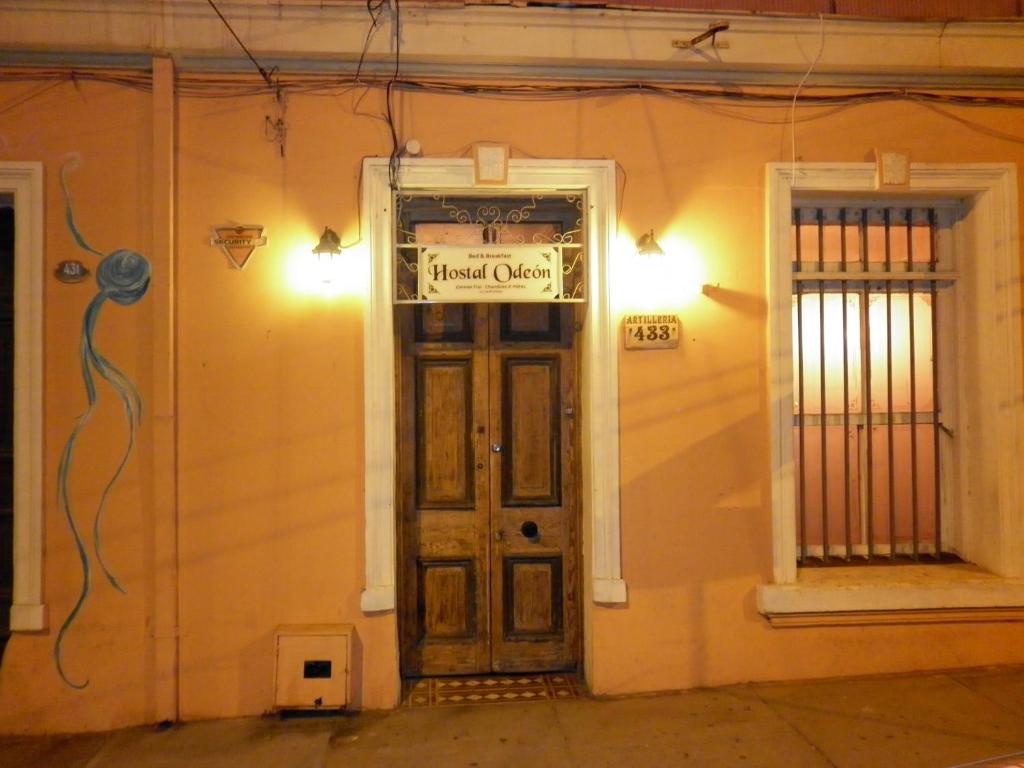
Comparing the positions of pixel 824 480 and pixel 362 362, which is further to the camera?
pixel 824 480

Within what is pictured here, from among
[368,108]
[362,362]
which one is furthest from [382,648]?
[368,108]

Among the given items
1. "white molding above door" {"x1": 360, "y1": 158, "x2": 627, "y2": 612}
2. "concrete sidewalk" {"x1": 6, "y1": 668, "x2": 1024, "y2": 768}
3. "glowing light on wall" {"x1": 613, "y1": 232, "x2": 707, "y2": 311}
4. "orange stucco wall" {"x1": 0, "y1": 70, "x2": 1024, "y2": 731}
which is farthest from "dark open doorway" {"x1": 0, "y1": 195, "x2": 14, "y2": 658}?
"glowing light on wall" {"x1": 613, "y1": 232, "x2": 707, "y2": 311}

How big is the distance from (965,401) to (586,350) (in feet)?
8.54

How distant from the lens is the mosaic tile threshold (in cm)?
516

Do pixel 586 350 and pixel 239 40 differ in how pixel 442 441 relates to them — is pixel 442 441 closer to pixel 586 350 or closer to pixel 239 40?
pixel 586 350

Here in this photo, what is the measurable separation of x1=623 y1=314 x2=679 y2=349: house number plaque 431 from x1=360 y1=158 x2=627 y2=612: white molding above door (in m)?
0.11

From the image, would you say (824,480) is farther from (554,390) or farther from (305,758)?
(305,758)

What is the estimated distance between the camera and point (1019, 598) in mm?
5320

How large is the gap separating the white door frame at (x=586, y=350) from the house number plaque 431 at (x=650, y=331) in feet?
0.36

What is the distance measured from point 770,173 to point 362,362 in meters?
2.82

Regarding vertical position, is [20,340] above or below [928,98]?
below

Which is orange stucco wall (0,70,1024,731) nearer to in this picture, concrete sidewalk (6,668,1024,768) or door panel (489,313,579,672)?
concrete sidewalk (6,668,1024,768)

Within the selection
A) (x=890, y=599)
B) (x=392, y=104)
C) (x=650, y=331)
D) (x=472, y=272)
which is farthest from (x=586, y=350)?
(x=890, y=599)

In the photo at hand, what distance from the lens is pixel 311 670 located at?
4918 millimetres
